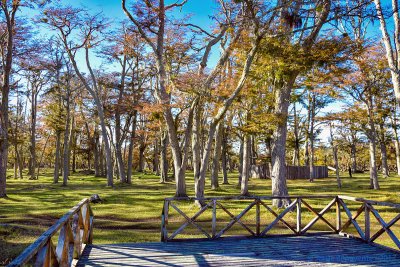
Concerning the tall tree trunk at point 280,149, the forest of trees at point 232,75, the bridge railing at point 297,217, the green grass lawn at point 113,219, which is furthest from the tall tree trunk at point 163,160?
the bridge railing at point 297,217

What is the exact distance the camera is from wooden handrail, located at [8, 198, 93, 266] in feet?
8.45

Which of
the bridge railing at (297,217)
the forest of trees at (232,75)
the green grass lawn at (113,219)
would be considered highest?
the forest of trees at (232,75)

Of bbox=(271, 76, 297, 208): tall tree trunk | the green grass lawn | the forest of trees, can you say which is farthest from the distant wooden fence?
bbox=(271, 76, 297, 208): tall tree trunk

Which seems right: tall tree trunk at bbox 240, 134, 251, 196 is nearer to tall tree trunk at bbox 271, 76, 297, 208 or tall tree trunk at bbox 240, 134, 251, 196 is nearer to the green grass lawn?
the green grass lawn

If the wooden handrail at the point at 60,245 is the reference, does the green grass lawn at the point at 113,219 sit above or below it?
below

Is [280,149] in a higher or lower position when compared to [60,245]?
higher

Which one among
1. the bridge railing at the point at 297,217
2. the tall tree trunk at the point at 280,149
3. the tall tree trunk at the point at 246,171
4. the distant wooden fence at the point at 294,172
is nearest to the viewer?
the bridge railing at the point at 297,217

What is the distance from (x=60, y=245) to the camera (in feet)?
11.7

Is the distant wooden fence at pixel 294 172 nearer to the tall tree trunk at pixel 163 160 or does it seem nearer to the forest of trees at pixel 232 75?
the forest of trees at pixel 232 75

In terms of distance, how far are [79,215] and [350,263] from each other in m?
4.87

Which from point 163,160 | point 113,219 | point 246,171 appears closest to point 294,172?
point 163,160

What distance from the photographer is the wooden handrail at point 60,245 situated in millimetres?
2576

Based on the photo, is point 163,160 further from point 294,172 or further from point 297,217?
point 297,217

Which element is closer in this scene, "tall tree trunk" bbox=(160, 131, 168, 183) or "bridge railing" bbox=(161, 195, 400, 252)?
"bridge railing" bbox=(161, 195, 400, 252)
